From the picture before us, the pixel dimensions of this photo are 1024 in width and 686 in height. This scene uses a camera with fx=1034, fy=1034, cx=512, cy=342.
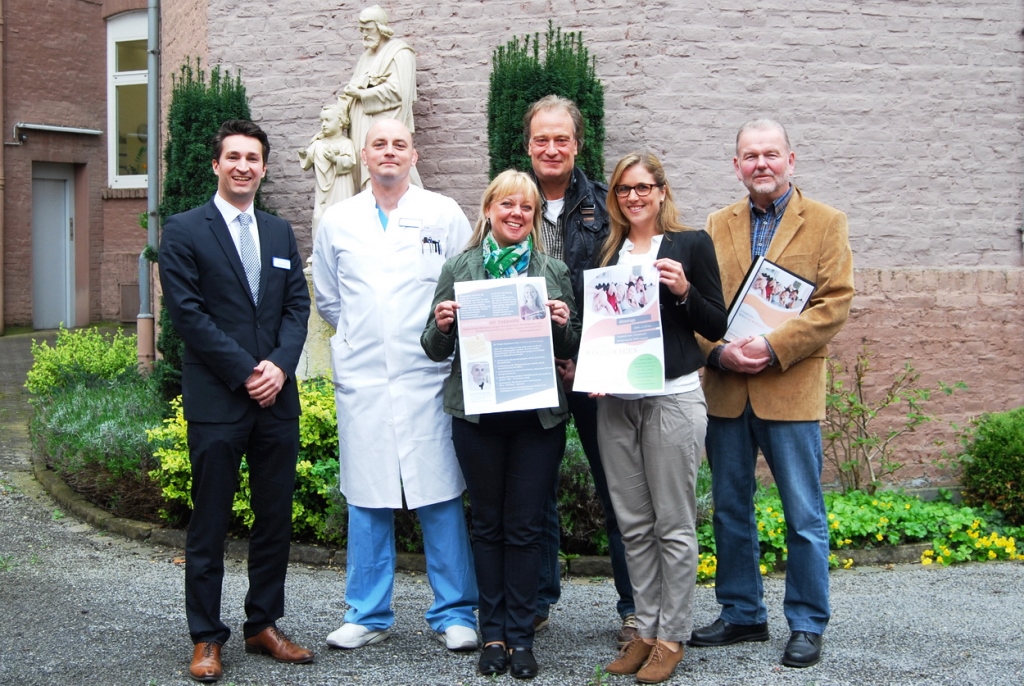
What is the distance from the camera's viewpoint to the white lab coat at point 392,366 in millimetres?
4191

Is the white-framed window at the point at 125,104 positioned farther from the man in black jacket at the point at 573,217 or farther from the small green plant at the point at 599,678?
the small green plant at the point at 599,678

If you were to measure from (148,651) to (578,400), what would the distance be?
2025 mm

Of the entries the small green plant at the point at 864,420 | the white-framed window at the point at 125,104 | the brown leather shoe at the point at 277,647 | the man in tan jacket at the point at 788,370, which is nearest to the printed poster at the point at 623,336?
the man in tan jacket at the point at 788,370

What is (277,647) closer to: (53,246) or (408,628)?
(408,628)

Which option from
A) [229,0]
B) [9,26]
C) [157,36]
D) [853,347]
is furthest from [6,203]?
[853,347]

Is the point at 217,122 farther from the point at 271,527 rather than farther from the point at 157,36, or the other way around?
the point at 271,527

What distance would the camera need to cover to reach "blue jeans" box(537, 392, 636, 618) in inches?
165

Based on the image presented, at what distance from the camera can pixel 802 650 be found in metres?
3.99

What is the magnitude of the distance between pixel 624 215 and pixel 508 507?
119cm

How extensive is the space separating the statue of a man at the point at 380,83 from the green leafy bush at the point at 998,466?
4427 mm

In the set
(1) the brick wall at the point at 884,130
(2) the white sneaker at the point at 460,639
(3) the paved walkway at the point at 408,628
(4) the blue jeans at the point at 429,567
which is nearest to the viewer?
(3) the paved walkway at the point at 408,628

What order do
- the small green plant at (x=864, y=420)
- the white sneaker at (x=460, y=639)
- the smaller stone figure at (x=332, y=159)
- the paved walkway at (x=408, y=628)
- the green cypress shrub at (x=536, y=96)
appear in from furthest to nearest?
1. the smaller stone figure at (x=332, y=159)
2. the green cypress shrub at (x=536, y=96)
3. the small green plant at (x=864, y=420)
4. the white sneaker at (x=460, y=639)
5. the paved walkway at (x=408, y=628)

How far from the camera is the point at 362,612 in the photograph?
14.0ft

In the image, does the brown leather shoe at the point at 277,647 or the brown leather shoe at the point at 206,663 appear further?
the brown leather shoe at the point at 277,647
